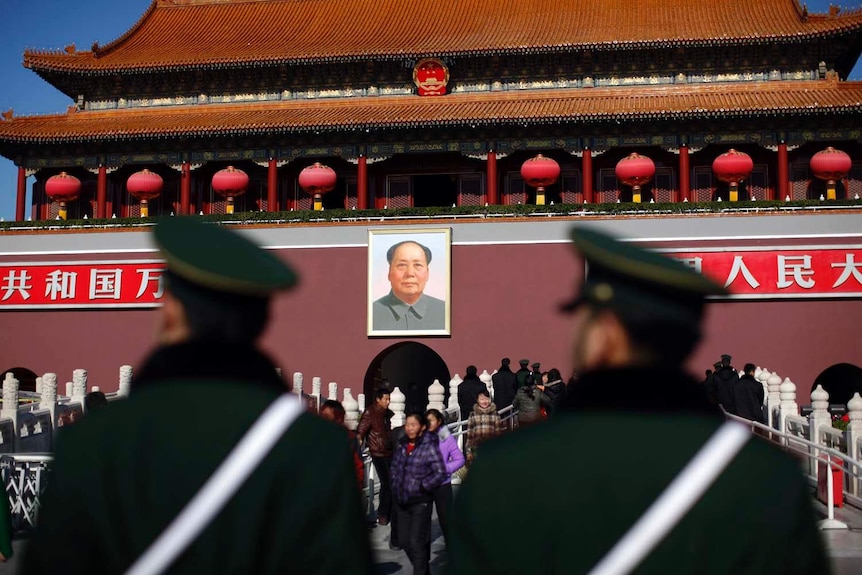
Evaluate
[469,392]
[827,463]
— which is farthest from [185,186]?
[827,463]

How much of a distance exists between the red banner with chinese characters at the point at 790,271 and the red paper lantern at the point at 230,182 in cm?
936

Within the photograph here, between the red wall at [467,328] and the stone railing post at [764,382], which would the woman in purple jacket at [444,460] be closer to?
the stone railing post at [764,382]

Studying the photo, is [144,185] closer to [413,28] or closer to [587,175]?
[413,28]


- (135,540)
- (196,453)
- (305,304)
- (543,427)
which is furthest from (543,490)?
(305,304)

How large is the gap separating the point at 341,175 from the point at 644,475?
66.5 ft

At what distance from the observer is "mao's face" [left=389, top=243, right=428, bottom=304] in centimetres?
1809

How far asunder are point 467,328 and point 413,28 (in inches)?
336

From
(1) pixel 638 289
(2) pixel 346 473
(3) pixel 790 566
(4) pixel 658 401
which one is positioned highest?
(1) pixel 638 289

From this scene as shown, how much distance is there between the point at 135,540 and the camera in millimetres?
1789

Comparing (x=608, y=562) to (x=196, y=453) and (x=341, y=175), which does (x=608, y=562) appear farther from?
(x=341, y=175)

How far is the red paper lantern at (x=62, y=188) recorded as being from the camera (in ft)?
68.4

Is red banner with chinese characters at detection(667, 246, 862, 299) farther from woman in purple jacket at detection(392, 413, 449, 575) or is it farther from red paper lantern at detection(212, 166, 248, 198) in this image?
woman in purple jacket at detection(392, 413, 449, 575)

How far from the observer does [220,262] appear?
1952mm

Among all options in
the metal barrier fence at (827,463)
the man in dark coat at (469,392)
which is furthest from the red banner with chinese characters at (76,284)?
the metal barrier fence at (827,463)
